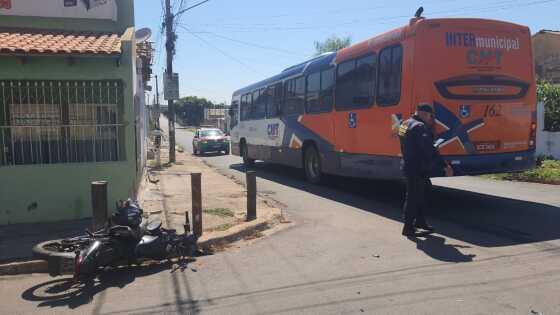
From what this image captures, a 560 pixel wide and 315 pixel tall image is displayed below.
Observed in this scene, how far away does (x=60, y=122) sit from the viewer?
336 inches

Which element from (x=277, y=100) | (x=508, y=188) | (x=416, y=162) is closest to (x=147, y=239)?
(x=416, y=162)

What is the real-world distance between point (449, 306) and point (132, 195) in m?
6.00

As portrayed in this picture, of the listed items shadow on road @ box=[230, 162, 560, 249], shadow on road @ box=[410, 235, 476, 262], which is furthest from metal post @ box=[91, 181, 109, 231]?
shadow on road @ box=[230, 162, 560, 249]

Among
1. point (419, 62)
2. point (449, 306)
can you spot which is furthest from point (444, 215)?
point (449, 306)

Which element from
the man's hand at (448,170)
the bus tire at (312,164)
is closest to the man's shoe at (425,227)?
the man's hand at (448,170)

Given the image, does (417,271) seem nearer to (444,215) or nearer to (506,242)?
(506,242)

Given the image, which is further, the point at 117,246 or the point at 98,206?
the point at 98,206

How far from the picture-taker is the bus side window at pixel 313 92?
12227mm

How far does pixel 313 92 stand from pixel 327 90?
0.86 metres

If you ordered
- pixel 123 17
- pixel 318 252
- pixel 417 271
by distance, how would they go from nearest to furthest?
pixel 417 271
pixel 318 252
pixel 123 17

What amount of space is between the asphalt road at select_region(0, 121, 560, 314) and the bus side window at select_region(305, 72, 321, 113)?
4.49 metres

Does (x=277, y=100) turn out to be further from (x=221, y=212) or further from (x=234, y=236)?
(x=234, y=236)

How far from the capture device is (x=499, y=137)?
8.59 m

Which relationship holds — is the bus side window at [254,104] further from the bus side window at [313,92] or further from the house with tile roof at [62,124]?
the house with tile roof at [62,124]
